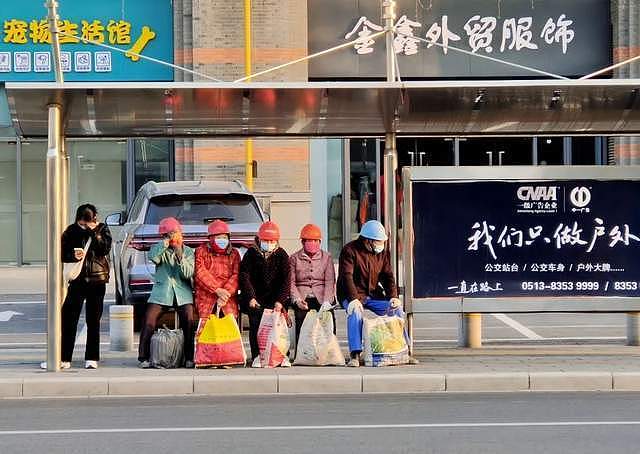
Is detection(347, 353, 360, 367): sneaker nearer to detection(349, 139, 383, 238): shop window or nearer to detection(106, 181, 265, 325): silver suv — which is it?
detection(106, 181, 265, 325): silver suv

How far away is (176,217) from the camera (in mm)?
15547

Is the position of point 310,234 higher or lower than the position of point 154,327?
higher

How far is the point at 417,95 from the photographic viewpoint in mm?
11992

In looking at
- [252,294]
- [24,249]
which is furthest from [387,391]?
[24,249]

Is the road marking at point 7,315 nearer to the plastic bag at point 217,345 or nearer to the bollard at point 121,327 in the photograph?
the bollard at point 121,327

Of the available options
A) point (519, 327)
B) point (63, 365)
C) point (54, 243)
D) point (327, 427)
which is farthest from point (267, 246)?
point (519, 327)

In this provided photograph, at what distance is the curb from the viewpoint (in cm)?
1120

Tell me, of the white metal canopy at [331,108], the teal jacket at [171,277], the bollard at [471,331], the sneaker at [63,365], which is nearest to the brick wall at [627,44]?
the white metal canopy at [331,108]

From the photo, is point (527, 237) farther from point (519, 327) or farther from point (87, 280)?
point (87, 280)

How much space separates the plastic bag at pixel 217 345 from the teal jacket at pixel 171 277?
0.41 m

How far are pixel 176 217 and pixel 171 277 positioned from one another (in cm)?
340

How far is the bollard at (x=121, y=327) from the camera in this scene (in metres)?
13.4

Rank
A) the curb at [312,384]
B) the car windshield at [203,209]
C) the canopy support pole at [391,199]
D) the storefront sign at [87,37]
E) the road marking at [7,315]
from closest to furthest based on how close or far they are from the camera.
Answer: the curb at [312,384], the canopy support pole at [391,199], the car windshield at [203,209], the road marking at [7,315], the storefront sign at [87,37]

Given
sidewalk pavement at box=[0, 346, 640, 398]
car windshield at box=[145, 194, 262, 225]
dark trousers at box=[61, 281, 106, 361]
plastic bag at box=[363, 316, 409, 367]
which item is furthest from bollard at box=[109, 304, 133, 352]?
plastic bag at box=[363, 316, 409, 367]
